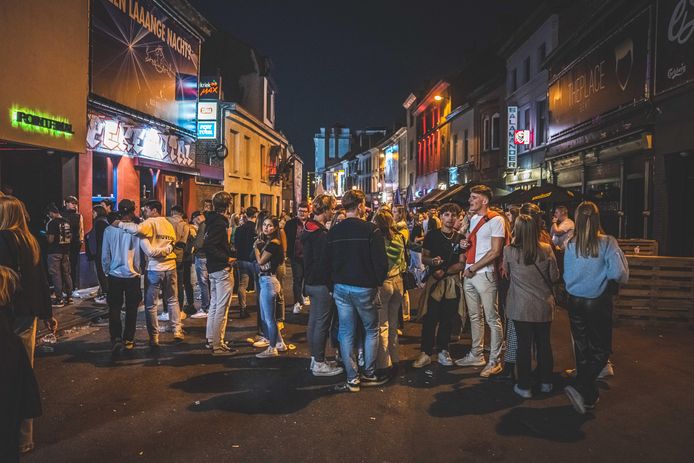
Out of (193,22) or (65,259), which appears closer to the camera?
(65,259)

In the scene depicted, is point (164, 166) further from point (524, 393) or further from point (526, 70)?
point (526, 70)

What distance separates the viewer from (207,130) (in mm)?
22375

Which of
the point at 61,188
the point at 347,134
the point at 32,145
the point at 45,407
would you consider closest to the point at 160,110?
the point at 61,188

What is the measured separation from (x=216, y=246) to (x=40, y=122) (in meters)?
5.98

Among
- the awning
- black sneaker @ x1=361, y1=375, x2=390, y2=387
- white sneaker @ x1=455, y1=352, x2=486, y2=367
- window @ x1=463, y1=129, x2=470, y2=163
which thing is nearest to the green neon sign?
the awning

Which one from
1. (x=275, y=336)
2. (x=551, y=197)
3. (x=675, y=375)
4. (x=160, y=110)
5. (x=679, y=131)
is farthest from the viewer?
(x=160, y=110)

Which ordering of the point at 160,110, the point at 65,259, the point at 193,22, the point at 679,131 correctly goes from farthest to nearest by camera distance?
1. the point at 193,22
2. the point at 160,110
3. the point at 679,131
4. the point at 65,259

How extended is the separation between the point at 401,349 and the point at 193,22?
53.7 feet

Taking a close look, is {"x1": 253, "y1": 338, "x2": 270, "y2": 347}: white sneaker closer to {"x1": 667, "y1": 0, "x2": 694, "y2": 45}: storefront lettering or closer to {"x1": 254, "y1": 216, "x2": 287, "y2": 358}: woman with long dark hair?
{"x1": 254, "y1": 216, "x2": 287, "y2": 358}: woman with long dark hair

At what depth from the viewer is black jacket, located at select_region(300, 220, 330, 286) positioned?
19.5 feet

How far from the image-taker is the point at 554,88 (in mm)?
20188

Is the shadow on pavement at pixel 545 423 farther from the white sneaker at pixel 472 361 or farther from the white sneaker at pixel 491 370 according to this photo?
the white sneaker at pixel 472 361

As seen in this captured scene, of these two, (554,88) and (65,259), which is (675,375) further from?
(554,88)

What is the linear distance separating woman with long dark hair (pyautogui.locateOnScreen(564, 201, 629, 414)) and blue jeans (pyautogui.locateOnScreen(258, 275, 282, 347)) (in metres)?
3.61
